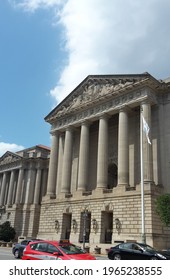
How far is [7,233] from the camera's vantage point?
64000mm

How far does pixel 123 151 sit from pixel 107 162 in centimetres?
460

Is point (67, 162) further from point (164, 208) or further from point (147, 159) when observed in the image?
point (164, 208)

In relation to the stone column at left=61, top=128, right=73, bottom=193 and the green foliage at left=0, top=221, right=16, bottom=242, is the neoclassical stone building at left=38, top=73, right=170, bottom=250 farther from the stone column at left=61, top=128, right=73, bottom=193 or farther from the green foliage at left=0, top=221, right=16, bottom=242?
the green foliage at left=0, top=221, right=16, bottom=242

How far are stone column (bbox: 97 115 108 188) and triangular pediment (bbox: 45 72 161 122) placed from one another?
4.20 metres

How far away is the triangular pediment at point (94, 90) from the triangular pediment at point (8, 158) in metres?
23.4

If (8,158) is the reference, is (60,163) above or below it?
below

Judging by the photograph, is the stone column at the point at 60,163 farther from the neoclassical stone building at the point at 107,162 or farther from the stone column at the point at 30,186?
the stone column at the point at 30,186

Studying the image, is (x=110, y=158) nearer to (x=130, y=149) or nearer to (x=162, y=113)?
(x=130, y=149)

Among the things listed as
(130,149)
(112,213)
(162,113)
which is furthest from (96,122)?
(112,213)

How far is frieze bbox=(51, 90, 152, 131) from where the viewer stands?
4402cm

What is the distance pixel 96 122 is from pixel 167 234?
23377 mm

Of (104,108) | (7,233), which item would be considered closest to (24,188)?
(7,233)

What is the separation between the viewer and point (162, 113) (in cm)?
4366

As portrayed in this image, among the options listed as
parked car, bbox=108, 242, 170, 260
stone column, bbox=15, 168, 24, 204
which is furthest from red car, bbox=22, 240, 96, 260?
stone column, bbox=15, 168, 24, 204
